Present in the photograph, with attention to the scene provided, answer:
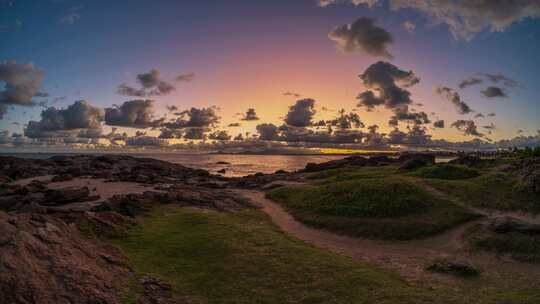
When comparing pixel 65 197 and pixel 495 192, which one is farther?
pixel 65 197

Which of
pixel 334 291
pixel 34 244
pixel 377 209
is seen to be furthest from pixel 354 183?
pixel 34 244

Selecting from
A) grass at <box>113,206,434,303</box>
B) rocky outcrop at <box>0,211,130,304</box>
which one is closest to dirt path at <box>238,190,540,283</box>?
grass at <box>113,206,434,303</box>

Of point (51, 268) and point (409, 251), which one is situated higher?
point (51, 268)

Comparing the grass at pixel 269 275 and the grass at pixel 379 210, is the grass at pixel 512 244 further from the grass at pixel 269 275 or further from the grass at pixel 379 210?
the grass at pixel 269 275

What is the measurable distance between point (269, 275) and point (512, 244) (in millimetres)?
15911

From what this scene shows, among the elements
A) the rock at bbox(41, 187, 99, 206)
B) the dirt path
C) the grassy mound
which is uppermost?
the grassy mound

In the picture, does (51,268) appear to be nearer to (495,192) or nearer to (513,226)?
(513,226)

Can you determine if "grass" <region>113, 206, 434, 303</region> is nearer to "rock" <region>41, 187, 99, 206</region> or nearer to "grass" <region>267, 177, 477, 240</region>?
"grass" <region>267, 177, 477, 240</region>

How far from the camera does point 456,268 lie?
15.9 metres

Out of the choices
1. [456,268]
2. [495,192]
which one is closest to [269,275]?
[456,268]

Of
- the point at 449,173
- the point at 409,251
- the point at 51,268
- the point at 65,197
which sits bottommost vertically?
the point at 409,251

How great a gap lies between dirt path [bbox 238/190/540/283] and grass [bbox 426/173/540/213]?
449 cm

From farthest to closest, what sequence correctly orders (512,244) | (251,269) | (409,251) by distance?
(409,251) < (512,244) < (251,269)

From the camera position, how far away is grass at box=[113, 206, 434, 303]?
13.1m
